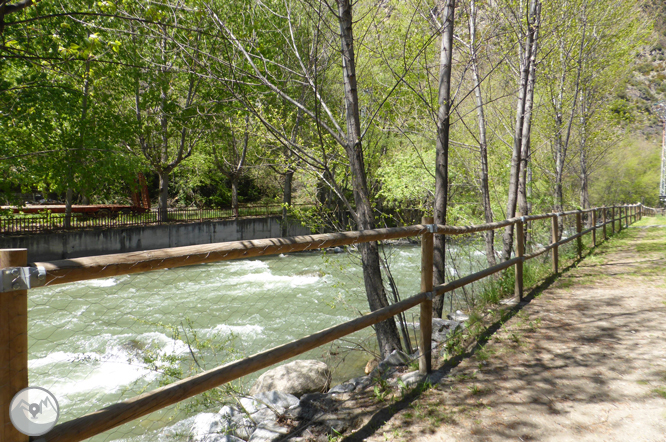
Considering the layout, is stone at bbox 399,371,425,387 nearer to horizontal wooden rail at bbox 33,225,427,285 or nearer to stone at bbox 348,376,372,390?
stone at bbox 348,376,372,390

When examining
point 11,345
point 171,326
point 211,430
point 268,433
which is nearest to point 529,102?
point 171,326

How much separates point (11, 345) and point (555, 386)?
3.54m

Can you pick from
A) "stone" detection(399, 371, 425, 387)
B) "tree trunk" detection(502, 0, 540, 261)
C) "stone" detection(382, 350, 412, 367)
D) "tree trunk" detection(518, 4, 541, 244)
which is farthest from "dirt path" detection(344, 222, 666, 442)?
"tree trunk" detection(518, 4, 541, 244)

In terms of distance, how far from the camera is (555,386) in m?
3.21

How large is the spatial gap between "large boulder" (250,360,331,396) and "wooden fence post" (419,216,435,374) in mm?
1894

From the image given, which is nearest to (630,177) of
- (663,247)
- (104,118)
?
(663,247)

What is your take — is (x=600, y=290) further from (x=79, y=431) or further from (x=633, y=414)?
(x=79, y=431)

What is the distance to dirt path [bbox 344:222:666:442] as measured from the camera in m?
2.67

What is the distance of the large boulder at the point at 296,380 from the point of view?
16.4ft

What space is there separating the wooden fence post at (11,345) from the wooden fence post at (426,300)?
2.78 m

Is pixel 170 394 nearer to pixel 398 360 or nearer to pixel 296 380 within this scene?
pixel 398 360

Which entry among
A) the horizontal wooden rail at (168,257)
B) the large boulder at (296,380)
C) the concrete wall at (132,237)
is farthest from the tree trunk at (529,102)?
the concrete wall at (132,237)

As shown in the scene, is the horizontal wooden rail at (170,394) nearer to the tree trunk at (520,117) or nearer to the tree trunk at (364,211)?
the tree trunk at (364,211)

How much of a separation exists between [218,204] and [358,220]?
33.9m
